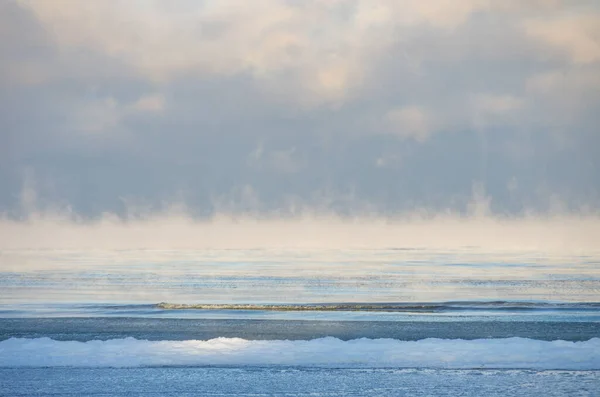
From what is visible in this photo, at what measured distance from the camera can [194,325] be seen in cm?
2744

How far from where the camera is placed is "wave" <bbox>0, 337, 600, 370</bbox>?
17.0m

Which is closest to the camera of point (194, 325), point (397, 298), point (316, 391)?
point (316, 391)

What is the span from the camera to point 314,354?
1828 centimetres

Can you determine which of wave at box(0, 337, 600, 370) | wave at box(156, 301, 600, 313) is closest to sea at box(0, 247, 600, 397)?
wave at box(0, 337, 600, 370)

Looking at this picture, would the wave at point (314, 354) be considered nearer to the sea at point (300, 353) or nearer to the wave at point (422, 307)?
the sea at point (300, 353)

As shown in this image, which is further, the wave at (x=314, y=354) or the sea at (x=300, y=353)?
the wave at (x=314, y=354)

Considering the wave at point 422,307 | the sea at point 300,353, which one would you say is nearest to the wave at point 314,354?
the sea at point 300,353

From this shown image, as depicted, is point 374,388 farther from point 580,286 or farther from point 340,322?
point 580,286

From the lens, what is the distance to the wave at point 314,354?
55.7ft

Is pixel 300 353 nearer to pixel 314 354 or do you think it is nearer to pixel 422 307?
pixel 314 354

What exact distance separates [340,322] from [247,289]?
31271mm

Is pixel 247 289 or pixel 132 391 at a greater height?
pixel 247 289

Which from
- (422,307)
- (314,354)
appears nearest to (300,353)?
(314,354)

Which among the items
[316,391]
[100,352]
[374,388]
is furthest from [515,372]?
[100,352]
